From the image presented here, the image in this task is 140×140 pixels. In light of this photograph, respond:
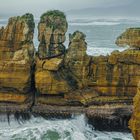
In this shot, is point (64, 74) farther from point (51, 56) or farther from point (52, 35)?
point (52, 35)

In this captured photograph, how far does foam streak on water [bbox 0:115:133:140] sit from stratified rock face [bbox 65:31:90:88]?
12.1 ft

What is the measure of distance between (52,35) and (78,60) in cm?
351

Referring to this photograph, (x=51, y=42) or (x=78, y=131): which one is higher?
(x=51, y=42)

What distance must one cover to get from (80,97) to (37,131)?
5425mm

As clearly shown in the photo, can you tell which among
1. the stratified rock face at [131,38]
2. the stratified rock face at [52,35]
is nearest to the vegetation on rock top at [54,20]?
the stratified rock face at [52,35]

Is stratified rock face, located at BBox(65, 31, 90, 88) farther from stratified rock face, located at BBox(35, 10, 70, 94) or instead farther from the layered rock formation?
stratified rock face, located at BBox(35, 10, 70, 94)

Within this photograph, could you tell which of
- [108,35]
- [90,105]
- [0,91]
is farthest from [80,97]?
[108,35]

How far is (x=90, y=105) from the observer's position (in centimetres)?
3775

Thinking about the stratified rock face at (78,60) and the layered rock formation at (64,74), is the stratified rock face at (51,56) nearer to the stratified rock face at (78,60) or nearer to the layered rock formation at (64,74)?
the layered rock formation at (64,74)

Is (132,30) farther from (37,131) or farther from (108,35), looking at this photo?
(108,35)

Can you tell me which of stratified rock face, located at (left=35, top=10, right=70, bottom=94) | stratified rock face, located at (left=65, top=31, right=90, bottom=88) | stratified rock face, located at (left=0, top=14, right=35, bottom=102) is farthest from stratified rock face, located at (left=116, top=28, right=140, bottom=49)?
stratified rock face, located at (left=0, top=14, right=35, bottom=102)

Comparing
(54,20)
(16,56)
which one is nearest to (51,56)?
(16,56)

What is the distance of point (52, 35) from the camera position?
1554 inches

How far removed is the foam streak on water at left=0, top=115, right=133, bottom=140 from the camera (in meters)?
34.1
